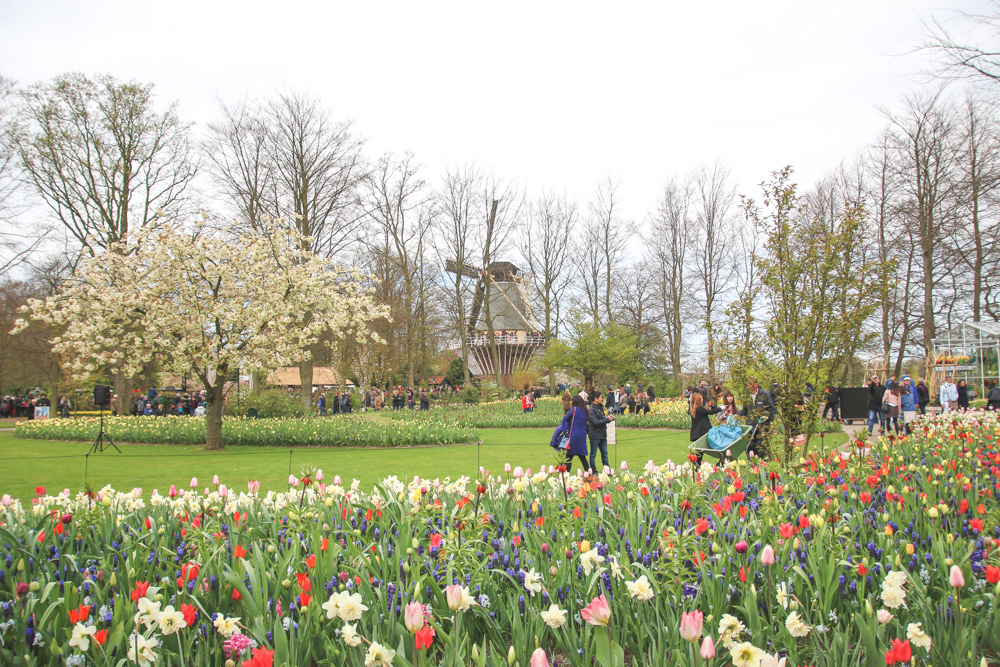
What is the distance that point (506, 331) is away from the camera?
168 feet

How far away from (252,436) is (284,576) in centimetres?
1360

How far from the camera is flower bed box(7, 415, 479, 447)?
49.0ft

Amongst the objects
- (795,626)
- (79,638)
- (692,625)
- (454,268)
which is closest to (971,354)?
(454,268)

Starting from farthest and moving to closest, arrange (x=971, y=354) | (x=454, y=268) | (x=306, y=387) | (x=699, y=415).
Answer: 1. (x=454, y=268)
2. (x=971, y=354)
3. (x=306, y=387)
4. (x=699, y=415)

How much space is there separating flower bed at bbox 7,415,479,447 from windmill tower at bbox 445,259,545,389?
28927 mm

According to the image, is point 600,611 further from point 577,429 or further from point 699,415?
point 699,415

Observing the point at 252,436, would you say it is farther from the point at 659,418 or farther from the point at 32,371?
the point at 32,371

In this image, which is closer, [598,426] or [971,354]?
[598,426]

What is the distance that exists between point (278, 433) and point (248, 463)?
14.2ft

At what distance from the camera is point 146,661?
2.26 metres

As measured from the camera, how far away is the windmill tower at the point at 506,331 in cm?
4838

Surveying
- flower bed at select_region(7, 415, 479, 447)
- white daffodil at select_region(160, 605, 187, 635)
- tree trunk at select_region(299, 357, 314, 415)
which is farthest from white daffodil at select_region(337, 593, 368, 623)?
tree trunk at select_region(299, 357, 314, 415)

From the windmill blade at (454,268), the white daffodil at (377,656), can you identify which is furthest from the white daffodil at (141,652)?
the windmill blade at (454,268)

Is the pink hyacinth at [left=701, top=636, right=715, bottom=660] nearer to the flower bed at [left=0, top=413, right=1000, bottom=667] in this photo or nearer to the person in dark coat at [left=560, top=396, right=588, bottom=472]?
the flower bed at [left=0, top=413, right=1000, bottom=667]
